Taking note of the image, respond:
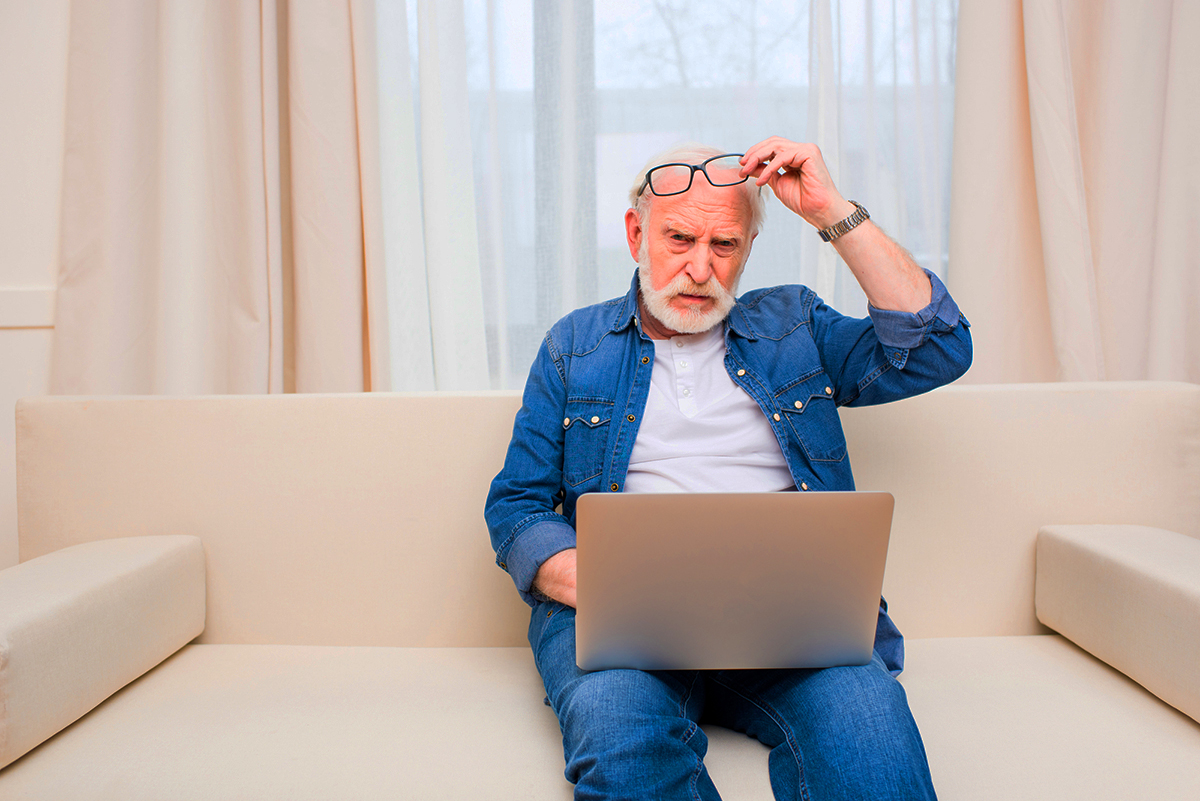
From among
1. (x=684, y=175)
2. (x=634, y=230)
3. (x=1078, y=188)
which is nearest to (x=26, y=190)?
(x=634, y=230)

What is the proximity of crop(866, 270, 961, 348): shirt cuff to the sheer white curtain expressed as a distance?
811 mm

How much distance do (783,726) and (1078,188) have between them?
1.51m

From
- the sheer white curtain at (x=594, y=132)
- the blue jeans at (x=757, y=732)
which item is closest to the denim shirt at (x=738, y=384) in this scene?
the blue jeans at (x=757, y=732)

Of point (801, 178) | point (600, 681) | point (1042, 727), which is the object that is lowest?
point (1042, 727)

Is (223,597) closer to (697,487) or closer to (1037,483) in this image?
(697,487)

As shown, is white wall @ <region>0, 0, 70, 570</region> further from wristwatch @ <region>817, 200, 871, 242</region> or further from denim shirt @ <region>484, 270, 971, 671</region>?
wristwatch @ <region>817, 200, 871, 242</region>

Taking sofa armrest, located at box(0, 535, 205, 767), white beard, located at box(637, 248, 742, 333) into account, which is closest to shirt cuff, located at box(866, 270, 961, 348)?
white beard, located at box(637, 248, 742, 333)

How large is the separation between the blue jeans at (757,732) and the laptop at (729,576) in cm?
4

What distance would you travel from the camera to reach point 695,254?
4.09 feet

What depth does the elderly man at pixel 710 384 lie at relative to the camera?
107 cm

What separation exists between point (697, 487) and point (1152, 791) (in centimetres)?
65

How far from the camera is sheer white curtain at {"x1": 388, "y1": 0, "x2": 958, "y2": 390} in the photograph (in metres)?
1.91

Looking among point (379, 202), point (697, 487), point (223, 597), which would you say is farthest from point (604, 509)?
point (379, 202)

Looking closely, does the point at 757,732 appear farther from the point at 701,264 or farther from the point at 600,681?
the point at 701,264
